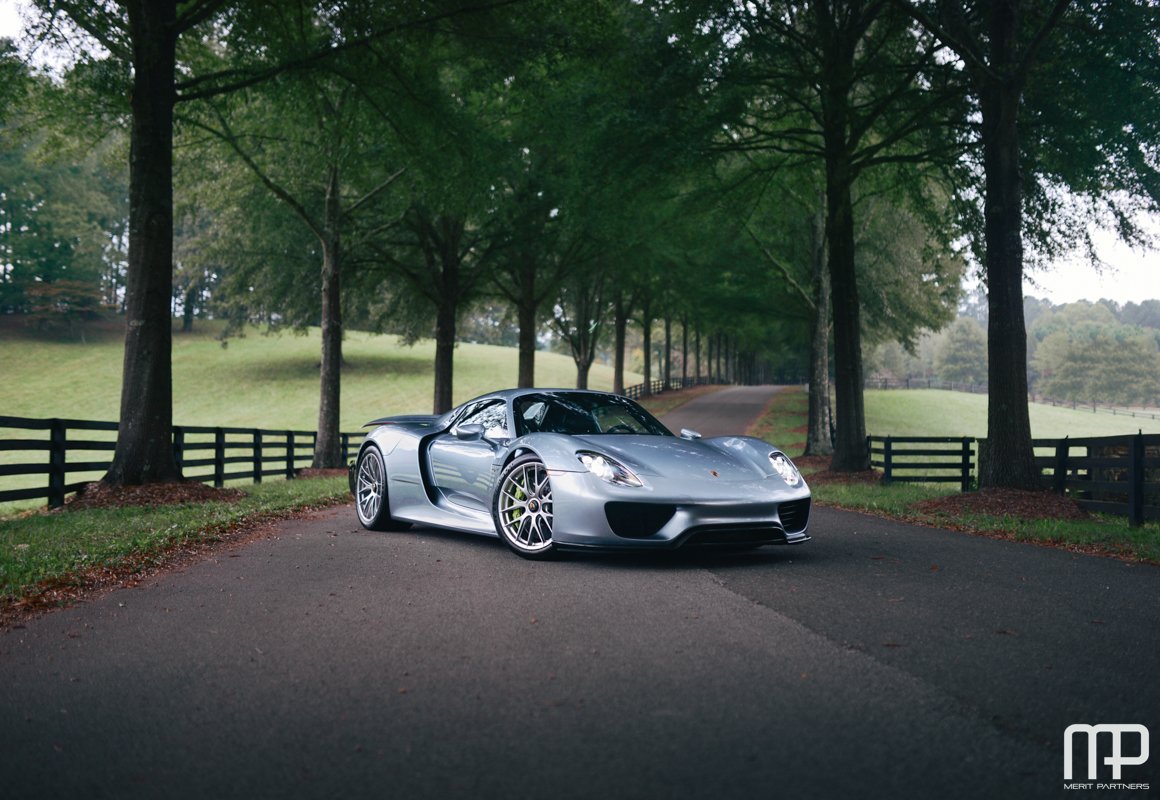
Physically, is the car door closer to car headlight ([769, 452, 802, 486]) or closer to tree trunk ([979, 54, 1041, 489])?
car headlight ([769, 452, 802, 486])

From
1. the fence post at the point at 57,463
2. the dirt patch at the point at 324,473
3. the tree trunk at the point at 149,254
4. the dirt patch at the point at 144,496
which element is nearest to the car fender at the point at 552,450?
the dirt patch at the point at 144,496

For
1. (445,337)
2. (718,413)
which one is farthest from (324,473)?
(718,413)

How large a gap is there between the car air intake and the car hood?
0.27 m

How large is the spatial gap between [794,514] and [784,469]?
415mm

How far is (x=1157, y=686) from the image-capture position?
3961 mm

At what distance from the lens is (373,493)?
379 inches

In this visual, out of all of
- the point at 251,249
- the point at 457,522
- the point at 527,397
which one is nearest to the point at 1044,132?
the point at 527,397

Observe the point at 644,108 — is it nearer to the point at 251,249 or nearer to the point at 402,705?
the point at 402,705

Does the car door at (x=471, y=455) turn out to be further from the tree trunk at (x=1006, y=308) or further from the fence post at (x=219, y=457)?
the fence post at (x=219, y=457)

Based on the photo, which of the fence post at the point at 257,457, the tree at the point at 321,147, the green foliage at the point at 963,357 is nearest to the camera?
the tree at the point at 321,147

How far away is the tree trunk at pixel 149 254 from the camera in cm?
1305

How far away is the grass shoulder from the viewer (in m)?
6.31

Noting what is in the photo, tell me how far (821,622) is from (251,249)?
26236 millimetres

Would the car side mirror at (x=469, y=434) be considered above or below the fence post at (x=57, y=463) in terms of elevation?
above
